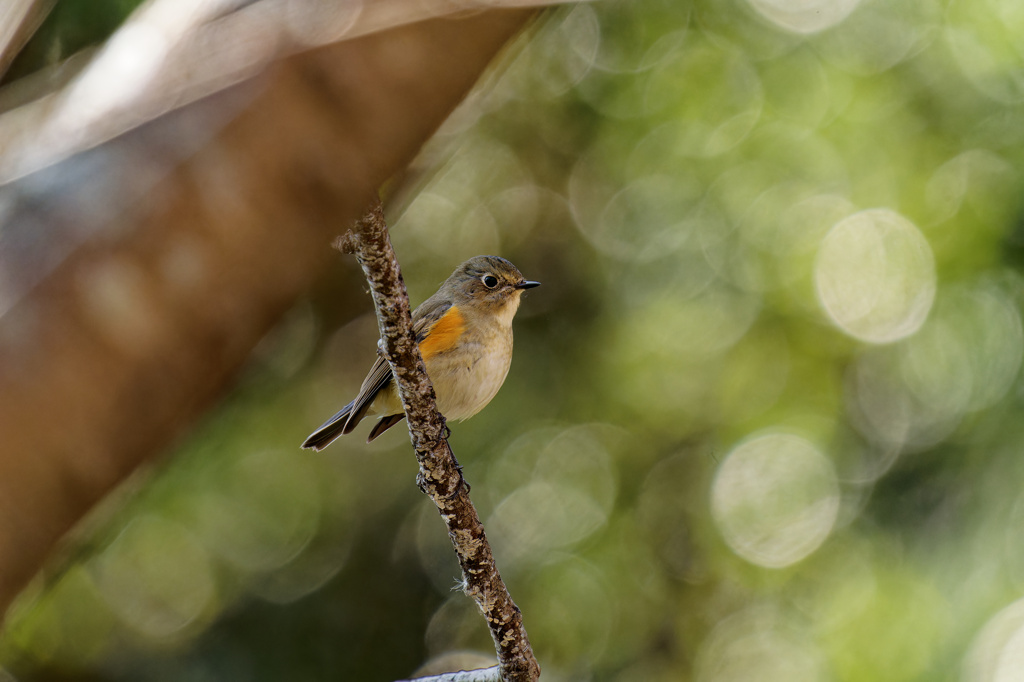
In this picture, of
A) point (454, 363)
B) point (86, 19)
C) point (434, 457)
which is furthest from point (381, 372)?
point (86, 19)

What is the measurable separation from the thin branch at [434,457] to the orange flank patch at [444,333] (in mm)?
1300

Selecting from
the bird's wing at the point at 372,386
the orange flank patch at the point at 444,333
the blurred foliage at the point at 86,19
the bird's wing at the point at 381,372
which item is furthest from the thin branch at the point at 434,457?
the orange flank patch at the point at 444,333

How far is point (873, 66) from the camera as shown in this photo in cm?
621

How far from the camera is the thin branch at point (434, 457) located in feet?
7.68

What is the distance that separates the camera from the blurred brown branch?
58 centimetres

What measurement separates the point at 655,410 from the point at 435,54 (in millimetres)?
5824

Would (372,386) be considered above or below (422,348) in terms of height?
below

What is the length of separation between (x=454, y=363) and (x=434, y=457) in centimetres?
134

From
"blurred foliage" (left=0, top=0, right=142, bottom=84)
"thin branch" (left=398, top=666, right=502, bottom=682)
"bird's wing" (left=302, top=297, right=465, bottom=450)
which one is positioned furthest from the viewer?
"bird's wing" (left=302, top=297, right=465, bottom=450)

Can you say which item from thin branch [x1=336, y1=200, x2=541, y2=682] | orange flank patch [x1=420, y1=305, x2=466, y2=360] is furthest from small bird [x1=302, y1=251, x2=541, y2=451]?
thin branch [x1=336, y1=200, x2=541, y2=682]

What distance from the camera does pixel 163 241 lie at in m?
0.62

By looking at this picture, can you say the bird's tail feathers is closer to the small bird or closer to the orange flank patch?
the small bird

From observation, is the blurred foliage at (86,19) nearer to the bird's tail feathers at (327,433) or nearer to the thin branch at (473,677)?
the bird's tail feathers at (327,433)

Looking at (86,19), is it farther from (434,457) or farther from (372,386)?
(434,457)
